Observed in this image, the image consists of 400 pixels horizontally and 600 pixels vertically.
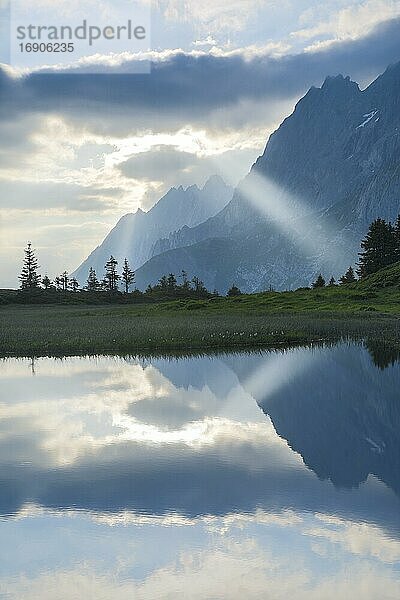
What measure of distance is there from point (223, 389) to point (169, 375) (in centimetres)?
583

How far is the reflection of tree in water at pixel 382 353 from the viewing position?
4009 centimetres

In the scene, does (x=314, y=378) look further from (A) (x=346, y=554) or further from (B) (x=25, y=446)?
(A) (x=346, y=554)

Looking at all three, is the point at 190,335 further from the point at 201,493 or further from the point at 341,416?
the point at 201,493

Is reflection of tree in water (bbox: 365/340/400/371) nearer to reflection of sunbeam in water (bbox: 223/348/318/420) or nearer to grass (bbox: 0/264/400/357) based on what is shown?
grass (bbox: 0/264/400/357)

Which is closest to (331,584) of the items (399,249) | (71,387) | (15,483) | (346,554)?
(346,554)

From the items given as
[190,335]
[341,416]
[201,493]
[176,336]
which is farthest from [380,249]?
[201,493]

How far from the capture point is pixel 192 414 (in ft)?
86.6

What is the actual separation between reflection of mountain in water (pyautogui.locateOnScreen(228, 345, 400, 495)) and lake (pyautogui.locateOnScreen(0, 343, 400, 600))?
0.09 meters

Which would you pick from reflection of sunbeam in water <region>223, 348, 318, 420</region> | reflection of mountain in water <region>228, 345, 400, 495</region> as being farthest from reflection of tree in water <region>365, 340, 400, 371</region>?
reflection of sunbeam in water <region>223, 348, 318, 420</region>

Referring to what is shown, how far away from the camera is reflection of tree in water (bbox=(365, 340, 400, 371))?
4009 centimetres

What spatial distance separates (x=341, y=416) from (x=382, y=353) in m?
20.6

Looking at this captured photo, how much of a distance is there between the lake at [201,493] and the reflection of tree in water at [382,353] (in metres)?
8.14

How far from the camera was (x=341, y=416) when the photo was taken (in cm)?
2570

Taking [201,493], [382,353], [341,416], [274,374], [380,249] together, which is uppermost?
[380,249]
